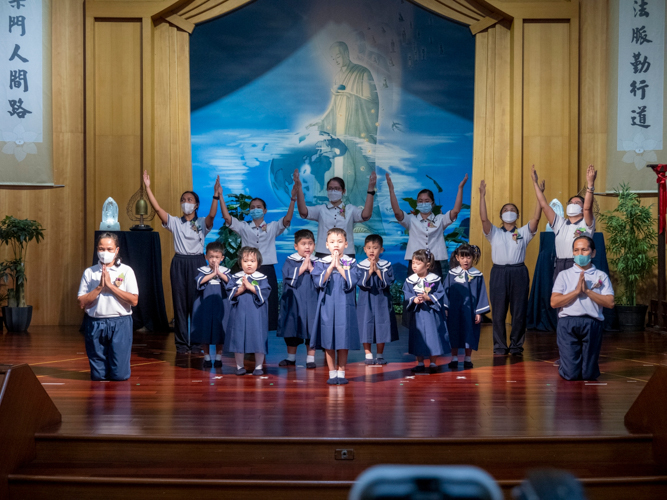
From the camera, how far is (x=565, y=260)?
6129 mm

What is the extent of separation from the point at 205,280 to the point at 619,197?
5.22 meters

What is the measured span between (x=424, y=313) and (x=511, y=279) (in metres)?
1.30

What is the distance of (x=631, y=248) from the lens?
8.02 m

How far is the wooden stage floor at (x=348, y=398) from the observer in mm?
3586

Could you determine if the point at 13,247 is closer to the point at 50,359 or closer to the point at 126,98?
the point at 126,98

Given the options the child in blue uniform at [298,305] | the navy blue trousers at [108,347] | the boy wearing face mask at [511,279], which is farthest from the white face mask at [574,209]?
the navy blue trousers at [108,347]

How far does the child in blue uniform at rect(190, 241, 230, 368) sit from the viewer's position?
222 inches

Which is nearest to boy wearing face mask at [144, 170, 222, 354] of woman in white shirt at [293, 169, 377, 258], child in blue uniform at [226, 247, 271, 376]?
woman in white shirt at [293, 169, 377, 258]

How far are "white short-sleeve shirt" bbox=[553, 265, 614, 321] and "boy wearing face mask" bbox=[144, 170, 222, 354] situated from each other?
10.1ft

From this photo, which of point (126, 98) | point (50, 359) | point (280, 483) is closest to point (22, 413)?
point (280, 483)

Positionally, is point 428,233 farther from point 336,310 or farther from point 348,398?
point 348,398

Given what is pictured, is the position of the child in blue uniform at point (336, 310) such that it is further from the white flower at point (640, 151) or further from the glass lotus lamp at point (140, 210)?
the white flower at point (640, 151)

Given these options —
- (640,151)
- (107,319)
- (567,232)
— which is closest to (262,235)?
(107,319)

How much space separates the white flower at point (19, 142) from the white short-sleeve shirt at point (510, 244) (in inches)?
223
